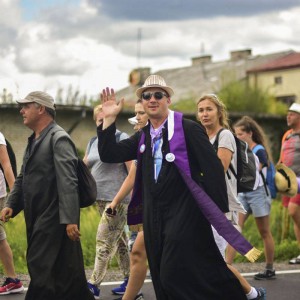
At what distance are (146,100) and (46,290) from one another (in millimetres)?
1679

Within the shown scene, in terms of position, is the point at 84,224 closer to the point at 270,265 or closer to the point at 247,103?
the point at 270,265

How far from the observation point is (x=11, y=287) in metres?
8.67

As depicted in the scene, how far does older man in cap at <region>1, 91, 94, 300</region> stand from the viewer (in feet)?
22.1

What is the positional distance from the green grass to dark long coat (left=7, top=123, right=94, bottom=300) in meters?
3.31

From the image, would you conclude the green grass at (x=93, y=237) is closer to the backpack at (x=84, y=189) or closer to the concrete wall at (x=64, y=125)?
the concrete wall at (x=64, y=125)

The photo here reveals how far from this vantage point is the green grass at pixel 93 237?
11109mm

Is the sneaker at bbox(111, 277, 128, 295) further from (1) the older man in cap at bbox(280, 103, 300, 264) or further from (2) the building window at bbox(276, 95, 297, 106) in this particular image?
(2) the building window at bbox(276, 95, 297, 106)

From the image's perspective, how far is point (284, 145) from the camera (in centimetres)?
1130

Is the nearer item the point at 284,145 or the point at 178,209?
the point at 178,209

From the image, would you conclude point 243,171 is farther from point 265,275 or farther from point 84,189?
point 265,275

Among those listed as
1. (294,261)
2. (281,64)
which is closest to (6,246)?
(294,261)

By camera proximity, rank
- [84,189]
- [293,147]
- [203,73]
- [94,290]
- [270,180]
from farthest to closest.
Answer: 1. [203,73]
2. [293,147]
3. [270,180]
4. [94,290]
5. [84,189]

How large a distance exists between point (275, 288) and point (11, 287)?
111 inches

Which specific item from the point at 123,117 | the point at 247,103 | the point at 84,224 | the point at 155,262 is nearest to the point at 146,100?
the point at 155,262
